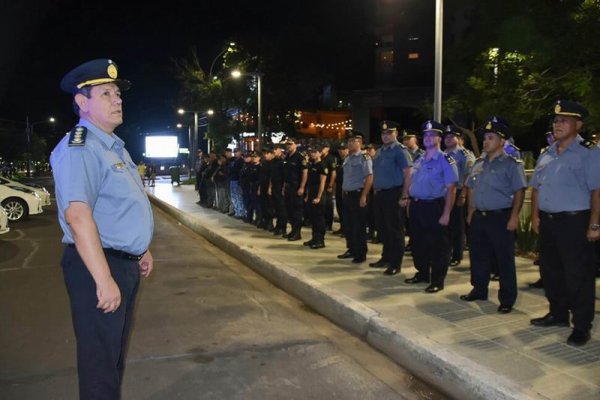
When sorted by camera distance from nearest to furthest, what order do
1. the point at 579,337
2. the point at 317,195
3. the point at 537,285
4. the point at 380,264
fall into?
the point at 579,337
the point at 537,285
the point at 380,264
the point at 317,195

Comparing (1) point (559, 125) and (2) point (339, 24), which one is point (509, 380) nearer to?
(1) point (559, 125)

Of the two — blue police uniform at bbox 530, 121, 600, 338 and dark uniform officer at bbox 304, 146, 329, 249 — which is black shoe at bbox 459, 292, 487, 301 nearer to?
blue police uniform at bbox 530, 121, 600, 338

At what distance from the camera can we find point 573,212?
4.64m

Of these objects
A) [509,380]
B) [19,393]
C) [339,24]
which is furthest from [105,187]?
[339,24]

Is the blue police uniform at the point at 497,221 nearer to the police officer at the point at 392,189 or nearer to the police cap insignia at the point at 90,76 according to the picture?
the police officer at the point at 392,189

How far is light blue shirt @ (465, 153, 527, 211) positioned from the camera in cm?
556

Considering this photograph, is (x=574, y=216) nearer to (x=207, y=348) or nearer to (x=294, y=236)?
(x=207, y=348)

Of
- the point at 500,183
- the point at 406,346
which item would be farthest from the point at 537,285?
the point at 406,346

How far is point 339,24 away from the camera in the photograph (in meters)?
35.8

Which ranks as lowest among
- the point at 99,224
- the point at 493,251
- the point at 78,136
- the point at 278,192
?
the point at 493,251

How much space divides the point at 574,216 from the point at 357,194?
3860 millimetres

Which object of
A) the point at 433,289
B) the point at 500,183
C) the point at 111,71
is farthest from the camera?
the point at 433,289

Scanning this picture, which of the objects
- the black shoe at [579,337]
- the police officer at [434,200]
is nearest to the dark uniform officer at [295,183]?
the police officer at [434,200]

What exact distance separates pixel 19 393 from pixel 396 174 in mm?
5072
